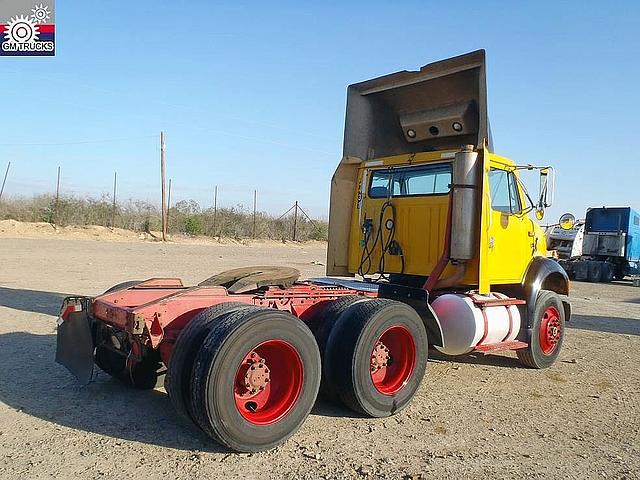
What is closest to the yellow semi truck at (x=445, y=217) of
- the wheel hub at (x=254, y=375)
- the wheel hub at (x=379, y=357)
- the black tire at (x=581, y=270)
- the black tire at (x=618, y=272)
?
the wheel hub at (x=379, y=357)

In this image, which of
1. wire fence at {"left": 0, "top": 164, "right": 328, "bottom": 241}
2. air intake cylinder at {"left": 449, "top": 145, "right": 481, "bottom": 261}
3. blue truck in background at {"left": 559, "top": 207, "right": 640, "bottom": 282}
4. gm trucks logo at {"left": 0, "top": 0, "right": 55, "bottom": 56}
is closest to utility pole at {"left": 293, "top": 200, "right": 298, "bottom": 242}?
wire fence at {"left": 0, "top": 164, "right": 328, "bottom": 241}

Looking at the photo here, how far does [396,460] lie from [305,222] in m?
41.1

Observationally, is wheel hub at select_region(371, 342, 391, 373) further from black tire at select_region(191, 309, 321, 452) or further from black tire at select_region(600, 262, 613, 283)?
black tire at select_region(600, 262, 613, 283)

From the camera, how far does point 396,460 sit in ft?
13.7

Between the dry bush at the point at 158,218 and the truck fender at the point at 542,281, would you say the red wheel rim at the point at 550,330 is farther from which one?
the dry bush at the point at 158,218

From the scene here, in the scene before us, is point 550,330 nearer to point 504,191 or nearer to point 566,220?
point 566,220

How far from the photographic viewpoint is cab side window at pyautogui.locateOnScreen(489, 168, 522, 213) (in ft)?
22.4

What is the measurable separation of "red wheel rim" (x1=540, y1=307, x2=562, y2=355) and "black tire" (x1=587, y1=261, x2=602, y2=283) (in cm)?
1933

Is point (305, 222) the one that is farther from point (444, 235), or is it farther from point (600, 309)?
point (444, 235)

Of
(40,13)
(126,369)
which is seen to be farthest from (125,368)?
(40,13)

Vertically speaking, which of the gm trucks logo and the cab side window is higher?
the gm trucks logo

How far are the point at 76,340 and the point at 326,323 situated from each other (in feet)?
7.15

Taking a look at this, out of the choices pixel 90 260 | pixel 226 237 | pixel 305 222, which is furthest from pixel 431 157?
pixel 305 222

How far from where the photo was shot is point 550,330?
→ 7500 millimetres
